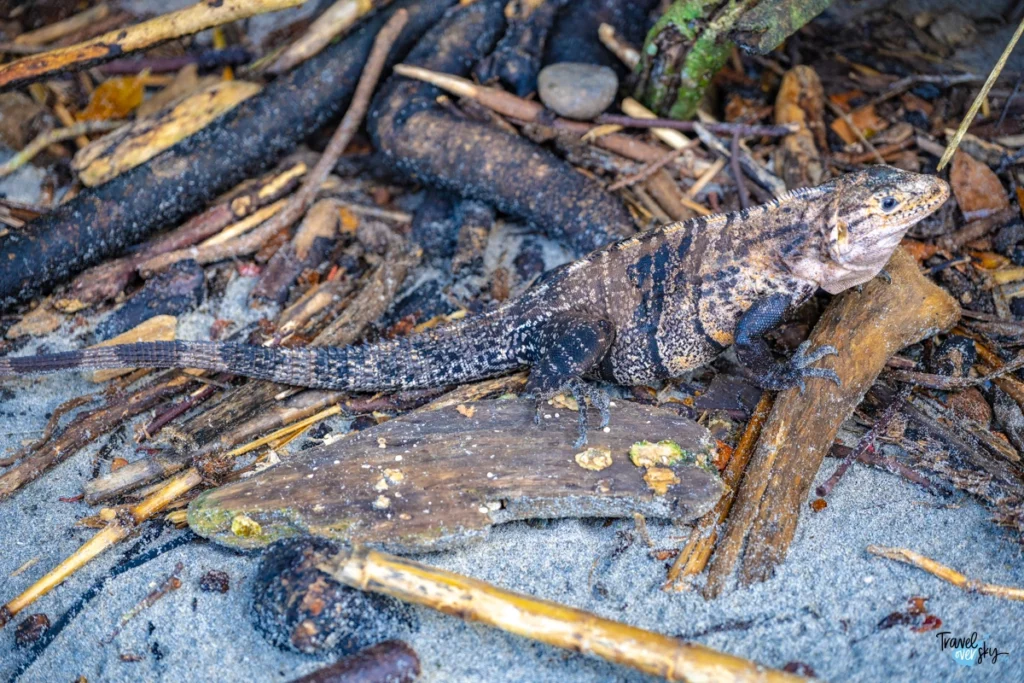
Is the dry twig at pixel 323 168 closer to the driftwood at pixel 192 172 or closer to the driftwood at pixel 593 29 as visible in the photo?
the driftwood at pixel 192 172

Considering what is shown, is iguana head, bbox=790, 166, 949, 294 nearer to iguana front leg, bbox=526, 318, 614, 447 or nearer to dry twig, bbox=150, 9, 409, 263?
iguana front leg, bbox=526, 318, 614, 447

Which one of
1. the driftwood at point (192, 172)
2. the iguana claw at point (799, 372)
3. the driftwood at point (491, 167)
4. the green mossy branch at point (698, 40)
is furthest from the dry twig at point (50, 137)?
the iguana claw at point (799, 372)

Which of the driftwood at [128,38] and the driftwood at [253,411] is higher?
the driftwood at [128,38]

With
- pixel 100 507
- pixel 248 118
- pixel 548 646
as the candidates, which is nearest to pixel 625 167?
pixel 248 118

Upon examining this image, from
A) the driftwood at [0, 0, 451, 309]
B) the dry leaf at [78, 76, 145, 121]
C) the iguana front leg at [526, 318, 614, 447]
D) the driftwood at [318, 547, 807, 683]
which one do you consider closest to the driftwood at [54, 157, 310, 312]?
the driftwood at [0, 0, 451, 309]

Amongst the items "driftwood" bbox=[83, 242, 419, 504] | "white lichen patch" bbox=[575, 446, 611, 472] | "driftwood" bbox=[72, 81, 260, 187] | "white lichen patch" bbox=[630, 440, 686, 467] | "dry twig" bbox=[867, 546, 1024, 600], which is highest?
"driftwood" bbox=[72, 81, 260, 187]

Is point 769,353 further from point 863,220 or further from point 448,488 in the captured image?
point 448,488
